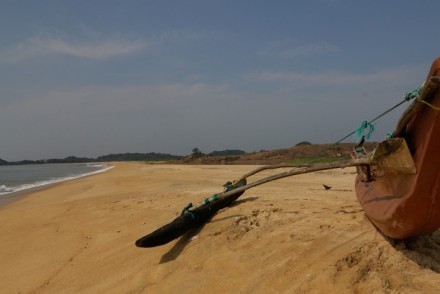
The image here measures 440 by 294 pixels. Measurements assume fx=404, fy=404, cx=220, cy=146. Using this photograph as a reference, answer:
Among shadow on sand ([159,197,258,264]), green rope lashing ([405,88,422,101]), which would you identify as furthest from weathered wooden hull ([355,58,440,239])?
shadow on sand ([159,197,258,264])

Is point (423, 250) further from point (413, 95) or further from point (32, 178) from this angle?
point (32, 178)

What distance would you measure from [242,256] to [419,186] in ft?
5.70

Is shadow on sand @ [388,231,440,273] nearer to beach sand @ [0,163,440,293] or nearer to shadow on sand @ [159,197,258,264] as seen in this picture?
beach sand @ [0,163,440,293]

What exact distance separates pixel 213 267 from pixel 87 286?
138 cm

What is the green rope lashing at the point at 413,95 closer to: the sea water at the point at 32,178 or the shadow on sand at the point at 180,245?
the shadow on sand at the point at 180,245

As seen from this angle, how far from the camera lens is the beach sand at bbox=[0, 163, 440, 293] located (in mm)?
3127

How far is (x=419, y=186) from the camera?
2.75 m

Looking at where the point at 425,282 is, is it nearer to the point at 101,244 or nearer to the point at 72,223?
the point at 101,244

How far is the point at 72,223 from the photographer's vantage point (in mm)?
7000

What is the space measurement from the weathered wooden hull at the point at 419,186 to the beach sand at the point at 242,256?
1.17 feet

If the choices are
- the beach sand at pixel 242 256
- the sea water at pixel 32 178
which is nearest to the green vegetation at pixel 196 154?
the sea water at pixel 32 178

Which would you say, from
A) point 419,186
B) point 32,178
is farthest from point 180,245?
point 32,178

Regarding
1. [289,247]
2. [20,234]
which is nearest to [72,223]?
[20,234]

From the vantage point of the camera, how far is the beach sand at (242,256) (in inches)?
123
